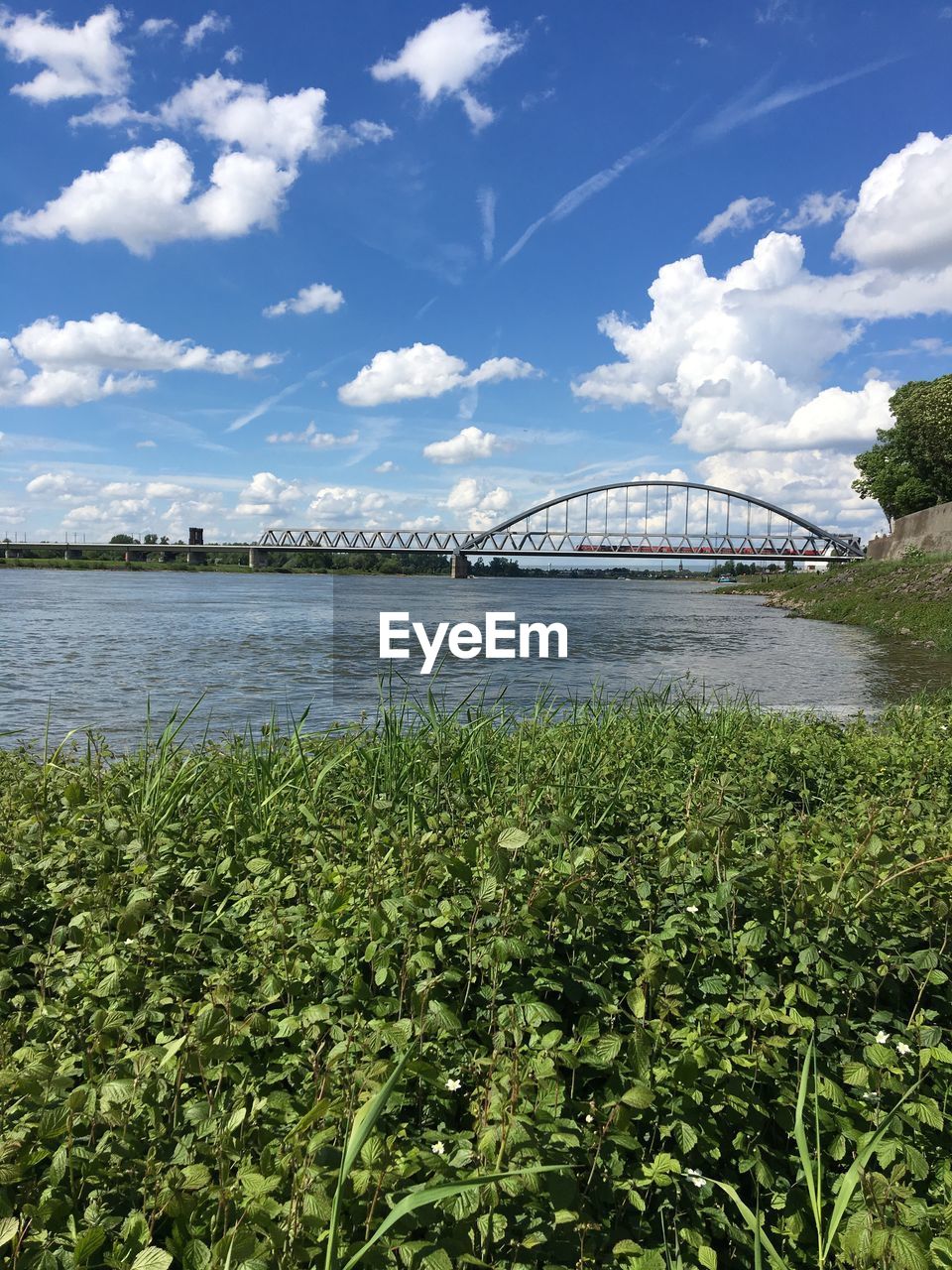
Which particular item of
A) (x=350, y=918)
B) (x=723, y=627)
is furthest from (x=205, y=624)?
(x=350, y=918)

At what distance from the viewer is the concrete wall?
4650cm

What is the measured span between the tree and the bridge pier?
6744 centimetres

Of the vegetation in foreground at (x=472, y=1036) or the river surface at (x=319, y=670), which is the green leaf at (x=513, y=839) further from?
the river surface at (x=319, y=670)

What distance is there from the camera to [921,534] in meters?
51.1

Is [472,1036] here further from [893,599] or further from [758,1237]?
[893,599]

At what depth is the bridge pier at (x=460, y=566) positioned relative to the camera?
132 meters

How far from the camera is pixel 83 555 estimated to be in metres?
146

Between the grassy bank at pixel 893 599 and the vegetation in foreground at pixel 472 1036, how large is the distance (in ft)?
81.6

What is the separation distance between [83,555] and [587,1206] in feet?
521

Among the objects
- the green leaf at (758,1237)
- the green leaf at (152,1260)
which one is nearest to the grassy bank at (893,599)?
the green leaf at (758,1237)

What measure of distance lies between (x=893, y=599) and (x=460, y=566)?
99.2 meters

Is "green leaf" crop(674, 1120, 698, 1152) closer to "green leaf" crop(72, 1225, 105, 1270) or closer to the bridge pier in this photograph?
"green leaf" crop(72, 1225, 105, 1270)

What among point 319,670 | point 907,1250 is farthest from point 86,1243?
point 319,670

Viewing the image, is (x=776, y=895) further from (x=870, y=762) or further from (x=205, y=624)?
(x=205, y=624)
